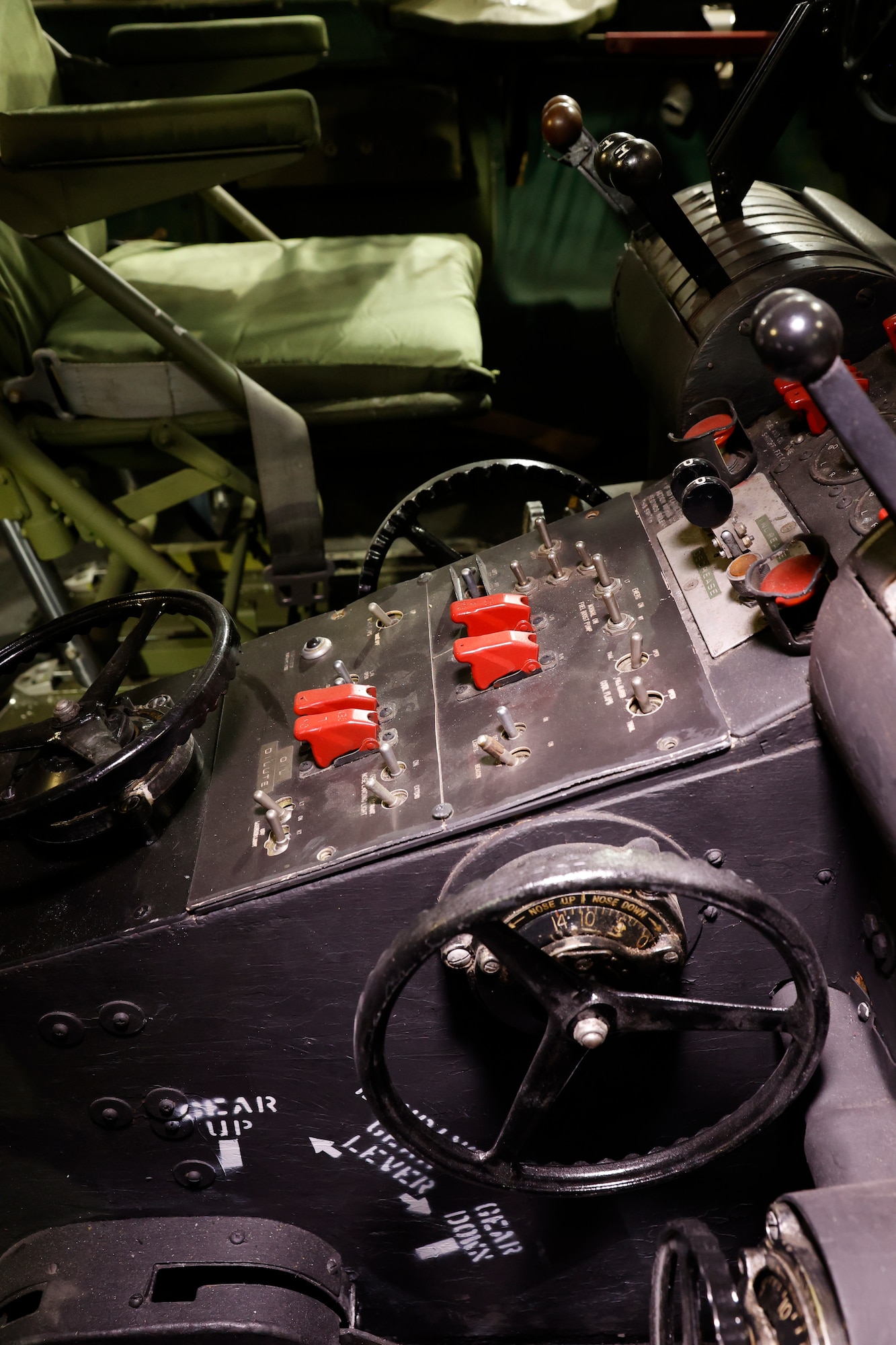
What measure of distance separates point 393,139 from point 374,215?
0.23 metres

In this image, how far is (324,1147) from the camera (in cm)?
116

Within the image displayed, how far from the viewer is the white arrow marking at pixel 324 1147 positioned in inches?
45.6

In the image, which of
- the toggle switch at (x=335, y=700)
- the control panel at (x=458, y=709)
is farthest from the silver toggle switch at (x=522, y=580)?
the toggle switch at (x=335, y=700)

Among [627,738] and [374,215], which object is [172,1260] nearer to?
[627,738]

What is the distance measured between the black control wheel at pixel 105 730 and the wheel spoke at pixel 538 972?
0.45m

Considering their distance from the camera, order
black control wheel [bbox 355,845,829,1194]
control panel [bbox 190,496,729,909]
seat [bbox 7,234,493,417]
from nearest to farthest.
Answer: black control wheel [bbox 355,845,829,1194] < control panel [bbox 190,496,729,909] < seat [bbox 7,234,493,417]

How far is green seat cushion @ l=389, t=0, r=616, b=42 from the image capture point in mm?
2252

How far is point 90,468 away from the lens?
2.21 metres

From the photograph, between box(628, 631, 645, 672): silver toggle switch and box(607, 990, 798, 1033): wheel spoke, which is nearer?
box(607, 990, 798, 1033): wheel spoke

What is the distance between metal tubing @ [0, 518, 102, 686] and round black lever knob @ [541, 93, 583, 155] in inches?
60.7

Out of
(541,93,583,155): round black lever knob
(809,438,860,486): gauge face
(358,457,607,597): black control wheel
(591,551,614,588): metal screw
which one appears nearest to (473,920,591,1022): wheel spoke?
(591,551,614,588): metal screw

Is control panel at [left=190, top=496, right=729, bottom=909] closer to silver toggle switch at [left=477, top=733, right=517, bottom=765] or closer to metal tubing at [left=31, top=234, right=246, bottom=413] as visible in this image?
silver toggle switch at [left=477, top=733, right=517, bottom=765]

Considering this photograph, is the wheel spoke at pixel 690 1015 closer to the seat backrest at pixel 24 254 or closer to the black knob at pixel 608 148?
the black knob at pixel 608 148

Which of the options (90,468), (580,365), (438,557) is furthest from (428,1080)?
(580,365)
